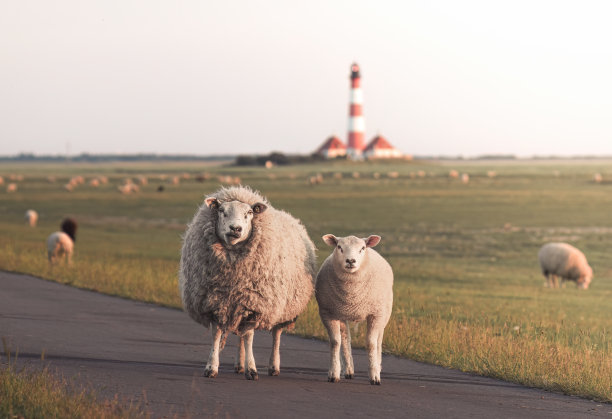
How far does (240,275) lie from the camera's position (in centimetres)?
1038

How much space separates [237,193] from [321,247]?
2779cm

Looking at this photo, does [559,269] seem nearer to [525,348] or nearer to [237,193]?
[525,348]

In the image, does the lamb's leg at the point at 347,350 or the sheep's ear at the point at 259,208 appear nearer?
the sheep's ear at the point at 259,208

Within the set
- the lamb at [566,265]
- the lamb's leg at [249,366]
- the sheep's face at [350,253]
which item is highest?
the sheep's face at [350,253]

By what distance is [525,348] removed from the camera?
42.6 ft

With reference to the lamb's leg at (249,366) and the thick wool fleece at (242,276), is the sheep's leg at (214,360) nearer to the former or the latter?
the thick wool fleece at (242,276)

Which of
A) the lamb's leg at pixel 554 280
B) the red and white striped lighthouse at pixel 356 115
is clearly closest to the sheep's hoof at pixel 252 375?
the lamb's leg at pixel 554 280

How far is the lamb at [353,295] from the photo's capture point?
10.2 metres

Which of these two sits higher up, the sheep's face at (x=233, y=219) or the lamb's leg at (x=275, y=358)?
the sheep's face at (x=233, y=219)

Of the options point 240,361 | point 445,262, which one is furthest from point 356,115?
point 240,361

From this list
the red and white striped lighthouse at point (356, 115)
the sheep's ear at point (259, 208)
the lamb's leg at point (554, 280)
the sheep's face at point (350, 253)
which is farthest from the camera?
the red and white striped lighthouse at point (356, 115)

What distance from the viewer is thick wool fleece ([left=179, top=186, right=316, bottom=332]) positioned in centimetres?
1034

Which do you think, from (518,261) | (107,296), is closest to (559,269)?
(518,261)

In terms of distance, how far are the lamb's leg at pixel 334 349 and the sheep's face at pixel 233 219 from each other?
55.0 inches
